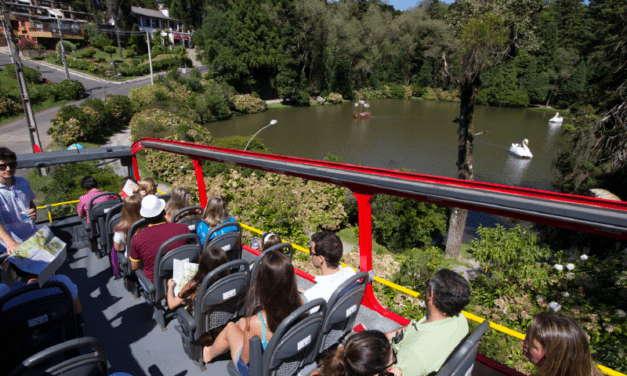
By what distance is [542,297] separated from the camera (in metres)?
4.42

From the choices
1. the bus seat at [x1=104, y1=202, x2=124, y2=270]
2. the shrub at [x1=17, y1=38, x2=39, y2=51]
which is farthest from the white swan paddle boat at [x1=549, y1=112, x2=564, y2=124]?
the shrub at [x1=17, y1=38, x2=39, y2=51]

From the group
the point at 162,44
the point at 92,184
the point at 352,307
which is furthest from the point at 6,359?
the point at 162,44

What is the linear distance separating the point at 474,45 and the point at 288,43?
3808cm

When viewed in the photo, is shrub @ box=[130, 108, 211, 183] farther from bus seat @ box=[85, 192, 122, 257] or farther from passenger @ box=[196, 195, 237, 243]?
passenger @ box=[196, 195, 237, 243]

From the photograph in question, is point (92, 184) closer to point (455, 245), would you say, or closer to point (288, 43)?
point (455, 245)

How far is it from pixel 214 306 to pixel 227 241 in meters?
0.72

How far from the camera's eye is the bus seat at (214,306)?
225 centimetres

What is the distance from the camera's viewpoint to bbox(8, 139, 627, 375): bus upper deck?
1.52 metres

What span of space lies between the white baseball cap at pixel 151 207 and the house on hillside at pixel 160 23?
66382mm

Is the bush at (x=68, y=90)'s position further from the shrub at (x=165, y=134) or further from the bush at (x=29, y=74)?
the shrub at (x=165, y=134)

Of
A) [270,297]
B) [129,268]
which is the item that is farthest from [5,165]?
[270,297]

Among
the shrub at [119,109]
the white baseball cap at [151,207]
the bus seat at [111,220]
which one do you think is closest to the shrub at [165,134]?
the shrub at [119,109]

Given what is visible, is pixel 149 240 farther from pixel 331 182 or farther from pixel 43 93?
pixel 43 93

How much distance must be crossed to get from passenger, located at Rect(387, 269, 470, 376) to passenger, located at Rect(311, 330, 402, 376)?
224 millimetres
